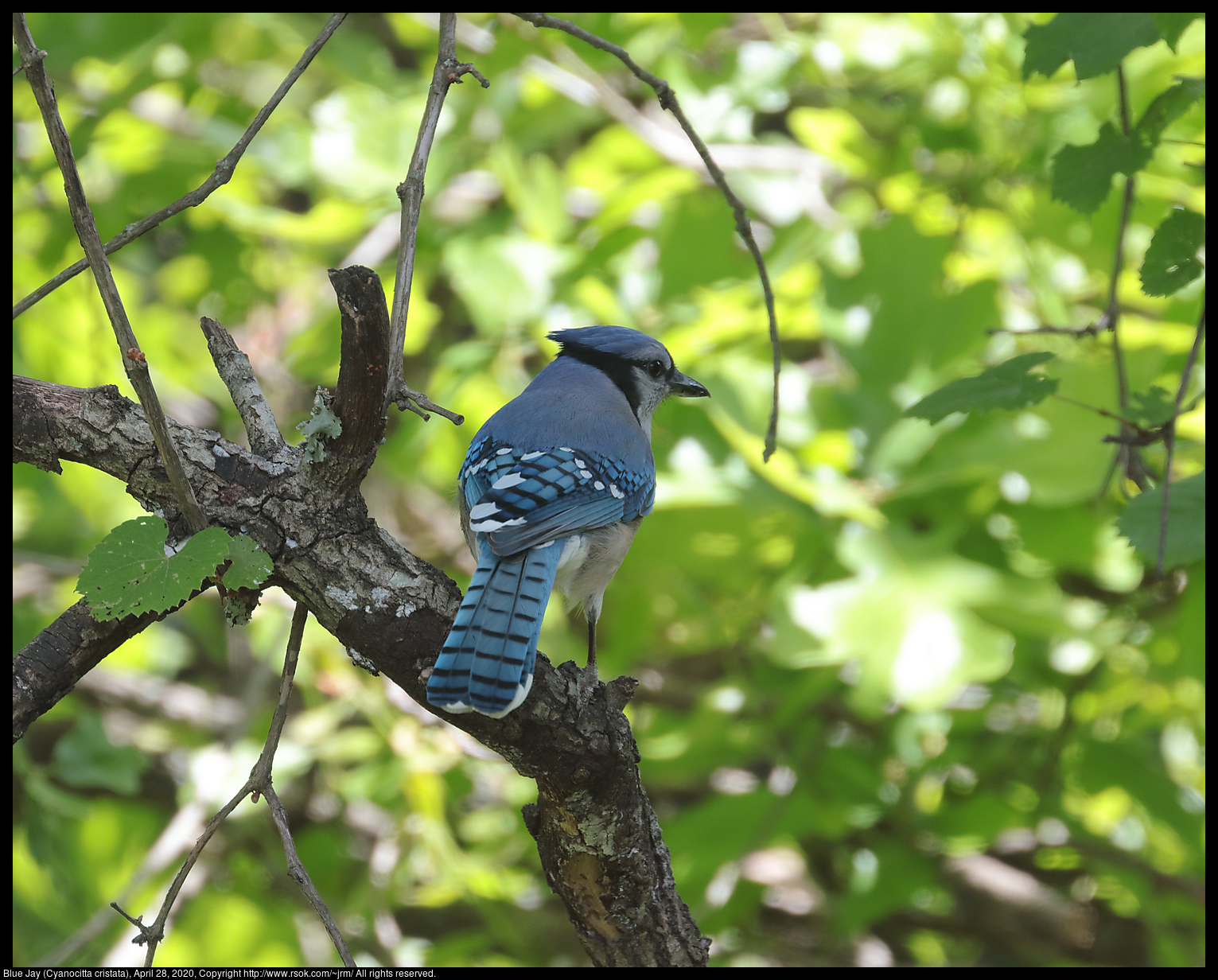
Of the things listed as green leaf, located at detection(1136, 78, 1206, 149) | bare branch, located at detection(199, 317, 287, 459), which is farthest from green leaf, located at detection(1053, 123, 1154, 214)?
bare branch, located at detection(199, 317, 287, 459)

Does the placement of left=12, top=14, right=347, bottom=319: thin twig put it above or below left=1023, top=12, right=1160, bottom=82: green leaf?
below

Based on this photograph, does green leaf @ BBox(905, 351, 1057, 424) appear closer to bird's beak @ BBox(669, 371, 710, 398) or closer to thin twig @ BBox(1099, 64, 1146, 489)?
thin twig @ BBox(1099, 64, 1146, 489)

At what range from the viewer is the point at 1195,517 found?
1274 mm

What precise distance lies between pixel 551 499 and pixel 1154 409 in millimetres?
834

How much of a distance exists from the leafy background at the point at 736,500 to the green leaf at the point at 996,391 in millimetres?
736

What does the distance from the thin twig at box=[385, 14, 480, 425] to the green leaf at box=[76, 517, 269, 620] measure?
9.1 inches

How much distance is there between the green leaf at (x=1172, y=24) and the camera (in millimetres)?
1156

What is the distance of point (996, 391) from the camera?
1.23 m

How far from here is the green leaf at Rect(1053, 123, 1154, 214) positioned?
1273 millimetres

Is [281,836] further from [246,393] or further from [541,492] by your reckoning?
[541,492]

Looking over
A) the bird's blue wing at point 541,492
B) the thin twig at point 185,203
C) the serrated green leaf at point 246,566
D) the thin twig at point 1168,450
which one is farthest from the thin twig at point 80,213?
the thin twig at point 1168,450

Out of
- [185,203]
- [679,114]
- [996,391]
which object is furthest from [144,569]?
[996,391]

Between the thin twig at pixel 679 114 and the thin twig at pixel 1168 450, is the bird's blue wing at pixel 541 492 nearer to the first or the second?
the thin twig at pixel 679 114

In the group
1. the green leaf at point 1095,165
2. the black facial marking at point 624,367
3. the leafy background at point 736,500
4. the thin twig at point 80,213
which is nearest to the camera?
the thin twig at point 80,213
